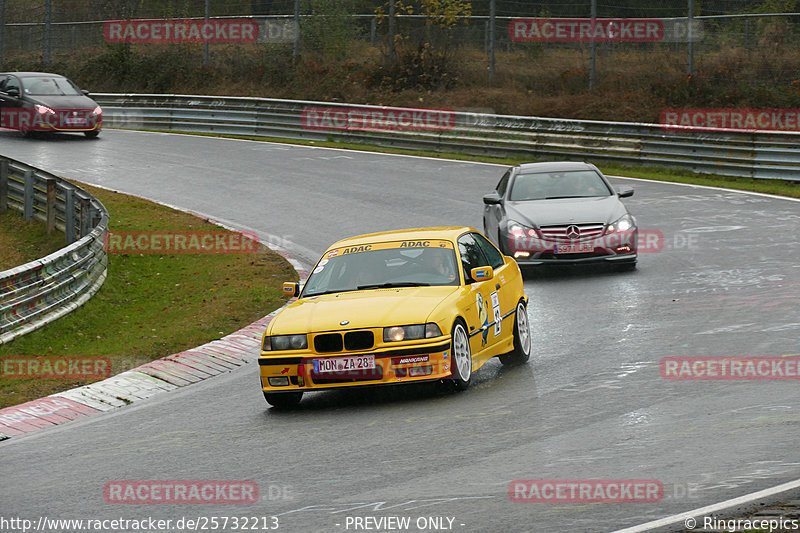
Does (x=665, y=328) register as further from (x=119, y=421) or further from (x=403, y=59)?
(x=403, y=59)

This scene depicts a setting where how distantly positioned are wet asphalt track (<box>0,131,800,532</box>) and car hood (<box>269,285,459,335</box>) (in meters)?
0.70

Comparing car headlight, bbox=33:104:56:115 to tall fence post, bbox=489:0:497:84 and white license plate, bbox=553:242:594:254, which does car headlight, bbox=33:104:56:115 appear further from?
white license plate, bbox=553:242:594:254

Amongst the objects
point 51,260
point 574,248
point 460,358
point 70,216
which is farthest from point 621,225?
point 70,216

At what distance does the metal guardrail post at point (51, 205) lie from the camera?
1966 centimetres

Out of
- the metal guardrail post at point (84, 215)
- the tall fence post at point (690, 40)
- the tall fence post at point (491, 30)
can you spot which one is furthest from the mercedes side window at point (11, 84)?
the tall fence post at point (690, 40)

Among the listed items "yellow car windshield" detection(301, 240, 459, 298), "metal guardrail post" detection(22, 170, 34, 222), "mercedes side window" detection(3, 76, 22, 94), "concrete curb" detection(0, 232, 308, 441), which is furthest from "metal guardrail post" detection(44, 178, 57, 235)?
"mercedes side window" detection(3, 76, 22, 94)

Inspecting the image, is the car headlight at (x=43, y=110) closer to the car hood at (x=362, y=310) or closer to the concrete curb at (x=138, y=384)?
the concrete curb at (x=138, y=384)

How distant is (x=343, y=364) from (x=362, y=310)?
53cm

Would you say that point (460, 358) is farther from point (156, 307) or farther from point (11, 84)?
point (11, 84)

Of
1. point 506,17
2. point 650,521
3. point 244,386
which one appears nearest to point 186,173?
point 506,17

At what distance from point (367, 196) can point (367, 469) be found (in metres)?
15.9

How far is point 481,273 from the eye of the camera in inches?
418

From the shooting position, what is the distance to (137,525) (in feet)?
22.0

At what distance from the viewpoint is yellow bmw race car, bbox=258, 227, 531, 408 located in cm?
958
